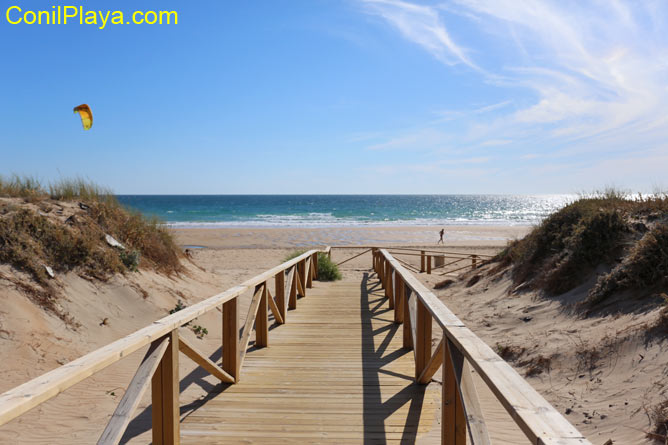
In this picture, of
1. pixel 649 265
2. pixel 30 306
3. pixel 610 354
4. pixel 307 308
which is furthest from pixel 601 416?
pixel 30 306

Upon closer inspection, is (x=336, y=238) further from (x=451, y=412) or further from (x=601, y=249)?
(x=451, y=412)

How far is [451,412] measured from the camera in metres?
2.58

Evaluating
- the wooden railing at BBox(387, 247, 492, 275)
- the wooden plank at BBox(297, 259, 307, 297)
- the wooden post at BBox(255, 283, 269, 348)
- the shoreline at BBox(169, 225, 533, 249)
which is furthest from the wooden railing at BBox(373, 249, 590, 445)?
the shoreline at BBox(169, 225, 533, 249)

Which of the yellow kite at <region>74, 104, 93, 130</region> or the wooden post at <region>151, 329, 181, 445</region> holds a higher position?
the yellow kite at <region>74, 104, 93, 130</region>

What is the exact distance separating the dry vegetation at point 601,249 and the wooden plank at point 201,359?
205 inches

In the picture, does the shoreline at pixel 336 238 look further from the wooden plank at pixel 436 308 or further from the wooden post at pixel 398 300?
the wooden plank at pixel 436 308

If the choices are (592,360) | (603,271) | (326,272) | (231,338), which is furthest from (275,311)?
(326,272)

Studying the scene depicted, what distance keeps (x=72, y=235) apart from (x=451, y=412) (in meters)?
6.81

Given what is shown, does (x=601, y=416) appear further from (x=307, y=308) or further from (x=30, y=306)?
(x=30, y=306)

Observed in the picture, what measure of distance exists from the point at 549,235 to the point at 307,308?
17.9ft

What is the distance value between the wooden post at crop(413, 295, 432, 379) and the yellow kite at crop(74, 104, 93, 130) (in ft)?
25.0

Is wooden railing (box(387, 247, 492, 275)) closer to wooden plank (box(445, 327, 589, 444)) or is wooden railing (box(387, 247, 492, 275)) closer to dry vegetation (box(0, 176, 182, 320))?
dry vegetation (box(0, 176, 182, 320))

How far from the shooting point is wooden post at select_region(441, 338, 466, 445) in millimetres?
2449

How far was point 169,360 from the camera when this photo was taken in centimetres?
271
